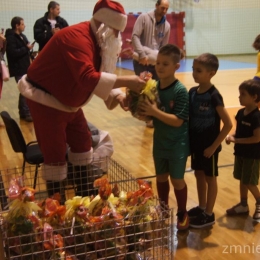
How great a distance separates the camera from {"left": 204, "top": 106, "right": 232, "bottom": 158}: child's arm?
7.02ft

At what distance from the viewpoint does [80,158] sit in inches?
86.0

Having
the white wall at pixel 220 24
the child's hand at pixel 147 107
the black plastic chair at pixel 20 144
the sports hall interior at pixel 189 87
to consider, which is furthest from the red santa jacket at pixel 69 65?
the white wall at pixel 220 24

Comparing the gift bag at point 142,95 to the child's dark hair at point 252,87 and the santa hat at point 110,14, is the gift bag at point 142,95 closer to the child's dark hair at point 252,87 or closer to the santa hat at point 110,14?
the santa hat at point 110,14

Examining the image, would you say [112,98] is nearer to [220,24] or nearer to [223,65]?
[223,65]

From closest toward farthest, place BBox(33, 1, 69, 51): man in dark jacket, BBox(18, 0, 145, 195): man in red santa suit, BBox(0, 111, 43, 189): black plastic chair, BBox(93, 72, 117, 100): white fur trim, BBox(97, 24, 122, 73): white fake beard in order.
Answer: BBox(93, 72, 117, 100): white fur trim → BBox(18, 0, 145, 195): man in red santa suit → BBox(97, 24, 122, 73): white fake beard → BBox(0, 111, 43, 189): black plastic chair → BBox(33, 1, 69, 51): man in dark jacket

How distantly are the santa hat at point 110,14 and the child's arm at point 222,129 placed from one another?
2.28 feet

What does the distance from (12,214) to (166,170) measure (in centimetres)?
121

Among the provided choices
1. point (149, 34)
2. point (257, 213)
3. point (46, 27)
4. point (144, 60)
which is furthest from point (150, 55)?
point (257, 213)

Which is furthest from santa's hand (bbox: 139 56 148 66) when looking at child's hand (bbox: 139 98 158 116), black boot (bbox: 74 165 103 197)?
black boot (bbox: 74 165 103 197)

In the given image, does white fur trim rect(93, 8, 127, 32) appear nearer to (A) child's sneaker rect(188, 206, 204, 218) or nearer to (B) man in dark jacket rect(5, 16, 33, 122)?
(A) child's sneaker rect(188, 206, 204, 218)

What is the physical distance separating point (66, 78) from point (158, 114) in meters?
0.50

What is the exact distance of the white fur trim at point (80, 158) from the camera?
213 centimetres

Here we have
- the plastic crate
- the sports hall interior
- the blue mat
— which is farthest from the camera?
the blue mat

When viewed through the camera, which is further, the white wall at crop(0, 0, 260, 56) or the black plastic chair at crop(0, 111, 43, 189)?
the white wall at crop(0, 0, 260, 56)
